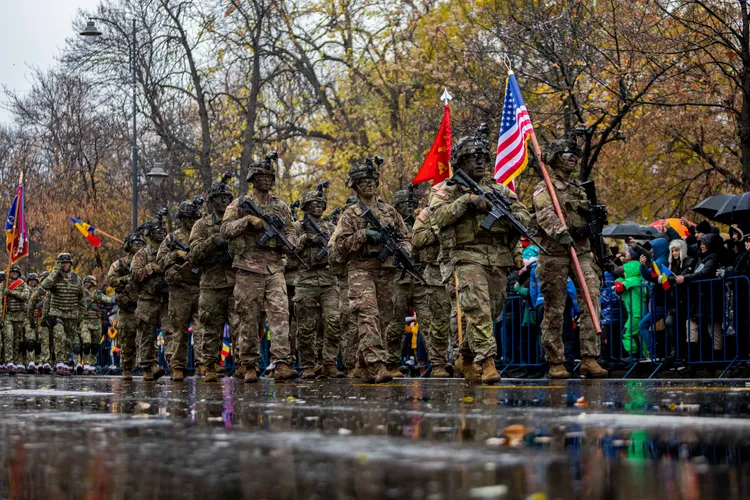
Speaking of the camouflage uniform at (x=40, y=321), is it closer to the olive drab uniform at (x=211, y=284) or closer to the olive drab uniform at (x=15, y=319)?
the olive drab uniform at (x=15, y=319)

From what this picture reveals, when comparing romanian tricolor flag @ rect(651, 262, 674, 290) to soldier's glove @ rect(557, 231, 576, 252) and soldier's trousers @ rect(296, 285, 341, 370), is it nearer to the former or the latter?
soldier's glove @ rect(557, 231, 576, 252)

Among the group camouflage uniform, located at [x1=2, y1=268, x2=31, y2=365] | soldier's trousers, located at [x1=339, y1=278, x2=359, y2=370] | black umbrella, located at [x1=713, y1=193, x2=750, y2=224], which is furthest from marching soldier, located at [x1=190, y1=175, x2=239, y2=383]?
camouflage uniform, located at [x1=2, y1=268, x2=31, y2=365]

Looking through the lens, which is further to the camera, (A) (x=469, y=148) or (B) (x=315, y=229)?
(B) (x=315, y=229)

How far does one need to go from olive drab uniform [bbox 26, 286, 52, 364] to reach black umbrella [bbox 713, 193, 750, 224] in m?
16.6

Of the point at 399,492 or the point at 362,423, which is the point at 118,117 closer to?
the point at 362,423

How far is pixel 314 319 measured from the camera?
54.3 feet

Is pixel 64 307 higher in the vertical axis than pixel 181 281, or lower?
lower

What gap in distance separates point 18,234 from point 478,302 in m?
20.4

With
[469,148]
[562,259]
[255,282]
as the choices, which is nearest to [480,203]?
[469,148]

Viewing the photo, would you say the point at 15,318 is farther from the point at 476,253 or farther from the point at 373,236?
the point at 476,253

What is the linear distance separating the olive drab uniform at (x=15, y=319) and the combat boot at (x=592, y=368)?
1876 cm

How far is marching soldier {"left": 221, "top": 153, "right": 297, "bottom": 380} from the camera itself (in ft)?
45.0

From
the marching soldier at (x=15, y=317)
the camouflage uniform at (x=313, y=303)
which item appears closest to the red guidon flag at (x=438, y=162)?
the camouflage uniform at (x=313, y=303)

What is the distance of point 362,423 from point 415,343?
551 inches
